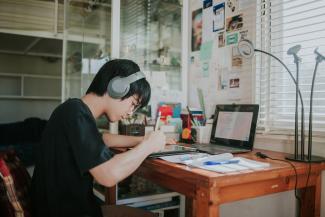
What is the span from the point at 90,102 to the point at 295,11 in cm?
106

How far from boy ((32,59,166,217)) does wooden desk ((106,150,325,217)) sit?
0.44 ft

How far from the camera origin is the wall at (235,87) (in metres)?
1.43

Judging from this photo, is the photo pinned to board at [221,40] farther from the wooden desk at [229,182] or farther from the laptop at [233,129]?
the wooden desk at [229,182]

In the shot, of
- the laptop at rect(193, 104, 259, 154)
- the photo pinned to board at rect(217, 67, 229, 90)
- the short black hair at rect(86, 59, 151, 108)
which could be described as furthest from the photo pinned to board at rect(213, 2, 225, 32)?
the short black hair at rect(86, 59, 151, 108)

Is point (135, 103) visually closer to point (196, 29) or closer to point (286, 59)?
point (286, 59)

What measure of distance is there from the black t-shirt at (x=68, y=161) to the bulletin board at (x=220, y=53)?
95 cm

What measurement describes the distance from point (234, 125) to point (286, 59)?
0.42 meters

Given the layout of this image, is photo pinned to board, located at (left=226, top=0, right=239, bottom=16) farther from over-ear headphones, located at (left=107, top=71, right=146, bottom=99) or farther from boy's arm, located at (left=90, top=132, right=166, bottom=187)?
boy's arm, located at (left=90, top=132, right=166, bottom=187)

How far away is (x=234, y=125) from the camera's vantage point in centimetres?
153

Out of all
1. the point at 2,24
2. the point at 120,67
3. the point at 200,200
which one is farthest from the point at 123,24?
A: the point at 2,24

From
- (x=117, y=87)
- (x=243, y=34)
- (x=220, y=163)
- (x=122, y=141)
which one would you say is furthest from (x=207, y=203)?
(x=243, y=34)

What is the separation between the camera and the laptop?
1.41 meters

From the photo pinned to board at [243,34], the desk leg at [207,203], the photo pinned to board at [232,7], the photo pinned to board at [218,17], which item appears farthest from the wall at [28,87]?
the desk leg at [207,203]

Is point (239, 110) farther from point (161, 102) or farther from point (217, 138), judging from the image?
point (161, 102)
